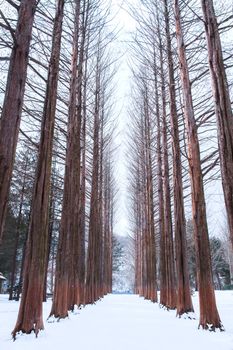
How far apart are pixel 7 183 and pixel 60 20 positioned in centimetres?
420

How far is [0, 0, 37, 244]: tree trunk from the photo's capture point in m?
3.12

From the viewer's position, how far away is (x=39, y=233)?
16.9ft

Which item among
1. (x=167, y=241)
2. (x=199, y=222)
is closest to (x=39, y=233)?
(x=199, y=222)

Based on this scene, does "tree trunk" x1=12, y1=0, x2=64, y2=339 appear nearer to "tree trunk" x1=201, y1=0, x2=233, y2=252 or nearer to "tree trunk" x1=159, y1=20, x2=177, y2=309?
"tree trunk" x1=201, y1=0, x2=233, y2=252

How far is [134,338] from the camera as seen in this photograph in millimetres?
4629

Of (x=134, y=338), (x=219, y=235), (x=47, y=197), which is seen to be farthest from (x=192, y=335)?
(x=219, y=235)

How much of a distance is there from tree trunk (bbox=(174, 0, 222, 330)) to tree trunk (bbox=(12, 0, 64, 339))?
105 inches

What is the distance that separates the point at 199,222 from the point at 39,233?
2.85 meters

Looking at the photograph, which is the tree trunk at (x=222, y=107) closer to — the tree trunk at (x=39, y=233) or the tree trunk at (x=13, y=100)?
the tree trunk at (x=13, y=100)

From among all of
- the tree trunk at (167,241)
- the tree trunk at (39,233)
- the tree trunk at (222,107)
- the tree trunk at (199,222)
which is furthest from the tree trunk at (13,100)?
the tree trunk at (167,241)

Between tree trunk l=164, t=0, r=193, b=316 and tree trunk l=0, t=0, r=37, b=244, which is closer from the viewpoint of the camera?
tree trunk l=0, t=0, r=37, b=244

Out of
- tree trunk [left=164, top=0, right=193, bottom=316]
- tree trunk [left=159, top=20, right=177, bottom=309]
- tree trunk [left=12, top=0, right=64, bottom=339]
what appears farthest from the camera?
tree trunk [left=159, top=20, right=177, bottom=309]

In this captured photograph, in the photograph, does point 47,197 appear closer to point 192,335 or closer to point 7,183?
point 7,183

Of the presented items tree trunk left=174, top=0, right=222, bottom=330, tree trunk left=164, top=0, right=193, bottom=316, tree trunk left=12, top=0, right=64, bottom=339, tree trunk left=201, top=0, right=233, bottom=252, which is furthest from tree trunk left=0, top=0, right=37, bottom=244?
tree trunk left=164, top=0, right=193, bottom=316
